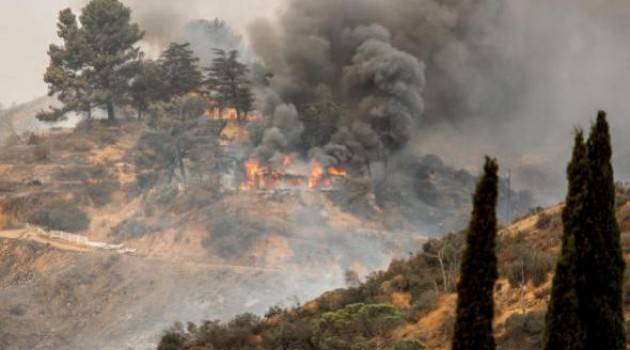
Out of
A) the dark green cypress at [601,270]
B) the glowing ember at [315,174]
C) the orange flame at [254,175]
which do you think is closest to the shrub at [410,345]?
the dark green cypress at [601,270]

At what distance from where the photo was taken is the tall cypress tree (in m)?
17.3

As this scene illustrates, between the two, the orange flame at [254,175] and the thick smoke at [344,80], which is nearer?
the orange flame at [254,175]

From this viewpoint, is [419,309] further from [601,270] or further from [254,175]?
[254,175]

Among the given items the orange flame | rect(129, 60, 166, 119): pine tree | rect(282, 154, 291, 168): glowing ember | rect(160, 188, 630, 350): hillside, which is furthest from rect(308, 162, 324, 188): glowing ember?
rect(160, 188, 630, 350): hillside

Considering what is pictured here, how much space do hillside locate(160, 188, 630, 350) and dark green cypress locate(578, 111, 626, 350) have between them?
701 cm

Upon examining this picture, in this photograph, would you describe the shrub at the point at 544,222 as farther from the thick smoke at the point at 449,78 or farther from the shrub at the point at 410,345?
the thick smoke at the point at 449,78

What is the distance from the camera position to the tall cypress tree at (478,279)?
681 inches

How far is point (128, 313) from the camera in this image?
5541 centimetres

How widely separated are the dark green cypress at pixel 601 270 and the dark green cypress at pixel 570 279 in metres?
0.19

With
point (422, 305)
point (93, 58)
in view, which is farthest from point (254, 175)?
point (422, 305)

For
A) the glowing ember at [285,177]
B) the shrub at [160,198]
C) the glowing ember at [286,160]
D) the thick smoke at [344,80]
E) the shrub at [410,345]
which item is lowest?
the shrub at [410,345]

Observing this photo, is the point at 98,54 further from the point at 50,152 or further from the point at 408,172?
the point at 408,172

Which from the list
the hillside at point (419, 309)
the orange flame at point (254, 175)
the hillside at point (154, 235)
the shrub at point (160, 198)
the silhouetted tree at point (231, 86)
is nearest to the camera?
the hillside at point (419, 309)

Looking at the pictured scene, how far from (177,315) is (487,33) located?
55.1m
